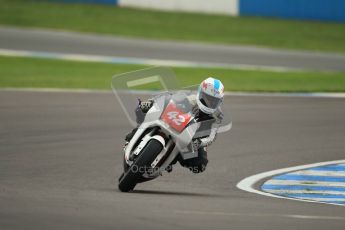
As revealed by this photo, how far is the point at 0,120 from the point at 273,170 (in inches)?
207

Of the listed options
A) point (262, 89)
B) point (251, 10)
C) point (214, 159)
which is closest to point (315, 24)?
point (251, 10)

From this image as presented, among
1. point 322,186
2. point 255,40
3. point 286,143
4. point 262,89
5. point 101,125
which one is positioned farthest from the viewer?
point 255,40

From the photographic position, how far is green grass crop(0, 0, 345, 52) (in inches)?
1156

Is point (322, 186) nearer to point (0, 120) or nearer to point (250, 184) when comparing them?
point (250, 184)

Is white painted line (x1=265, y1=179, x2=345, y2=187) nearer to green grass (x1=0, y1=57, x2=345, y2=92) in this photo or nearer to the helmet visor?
the helmet visor

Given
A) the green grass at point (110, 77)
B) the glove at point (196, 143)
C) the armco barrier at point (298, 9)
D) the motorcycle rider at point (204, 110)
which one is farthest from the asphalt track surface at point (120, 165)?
the armco barrier at point (298, 9)

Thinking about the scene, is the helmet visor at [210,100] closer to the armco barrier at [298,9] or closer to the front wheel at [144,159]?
the front wheel at [144,159]

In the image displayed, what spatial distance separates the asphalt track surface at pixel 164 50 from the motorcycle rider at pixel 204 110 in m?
15.0

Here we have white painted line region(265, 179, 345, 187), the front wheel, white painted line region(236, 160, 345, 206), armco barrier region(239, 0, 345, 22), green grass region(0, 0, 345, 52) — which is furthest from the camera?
armco barrier region(239, 0, 345, 22)

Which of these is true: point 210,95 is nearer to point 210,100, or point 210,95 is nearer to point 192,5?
point 210,100

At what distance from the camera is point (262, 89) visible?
20.8m

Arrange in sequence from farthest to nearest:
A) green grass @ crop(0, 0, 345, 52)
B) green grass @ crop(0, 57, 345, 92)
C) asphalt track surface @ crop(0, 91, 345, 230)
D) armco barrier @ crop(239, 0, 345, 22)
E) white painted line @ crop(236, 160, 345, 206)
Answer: armco barrier @ crop(239, 0, 345, 22) < green grass @ crop(0, 0, 345, 52) < green grass @ crop(0, 57, 345, 92) < white painted line @ crop(236, 160, 345, 206) < asphalt track surface @ crop(0, 91, 345, 230)

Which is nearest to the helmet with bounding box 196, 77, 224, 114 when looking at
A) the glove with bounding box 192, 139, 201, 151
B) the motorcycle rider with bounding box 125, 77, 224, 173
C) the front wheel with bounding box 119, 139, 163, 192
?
the motorcycle rider with bounding box 125, 77, 224, 173

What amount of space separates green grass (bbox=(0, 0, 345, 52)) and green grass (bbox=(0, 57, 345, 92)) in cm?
473
